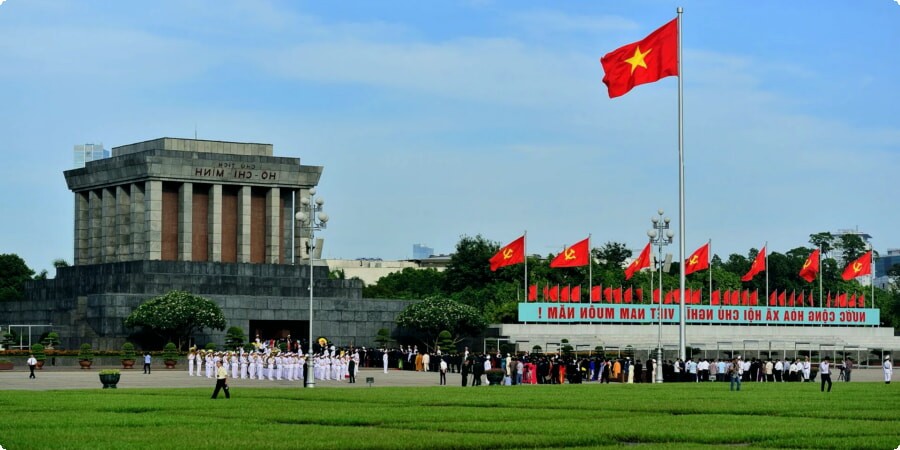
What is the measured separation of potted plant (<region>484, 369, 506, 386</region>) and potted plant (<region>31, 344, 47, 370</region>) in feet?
78.5

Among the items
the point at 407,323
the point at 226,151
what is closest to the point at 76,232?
the point at 226,151

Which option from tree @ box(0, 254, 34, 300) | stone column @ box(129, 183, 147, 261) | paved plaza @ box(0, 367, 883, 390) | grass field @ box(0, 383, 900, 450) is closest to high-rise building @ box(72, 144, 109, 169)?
tree @ box(0, 254, 34, 300)

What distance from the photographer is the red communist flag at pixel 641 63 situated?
53.3 m

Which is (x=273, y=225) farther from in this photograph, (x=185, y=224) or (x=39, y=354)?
(x=39, y=354)

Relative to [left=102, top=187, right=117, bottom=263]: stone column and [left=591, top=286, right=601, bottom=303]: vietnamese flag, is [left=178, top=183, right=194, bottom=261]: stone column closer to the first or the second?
[left=102, top=187, right=117, bottom=263]: stone column

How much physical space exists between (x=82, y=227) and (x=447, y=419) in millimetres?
67443

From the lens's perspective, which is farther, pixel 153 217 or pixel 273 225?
pixel 273 225

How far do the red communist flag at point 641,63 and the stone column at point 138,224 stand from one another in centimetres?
4331

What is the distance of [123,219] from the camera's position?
91.9 metres

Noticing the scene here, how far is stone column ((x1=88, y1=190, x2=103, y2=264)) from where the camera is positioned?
312 feet

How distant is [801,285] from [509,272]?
37087 mm

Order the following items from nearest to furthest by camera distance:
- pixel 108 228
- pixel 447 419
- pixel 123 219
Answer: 1. pixel 447 419
2. pixel 123 219
3. pixel 108 228

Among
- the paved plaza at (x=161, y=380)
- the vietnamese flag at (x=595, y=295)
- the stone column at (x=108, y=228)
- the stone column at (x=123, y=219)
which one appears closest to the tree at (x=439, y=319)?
the vietnamese flag at (x=595, y=295)

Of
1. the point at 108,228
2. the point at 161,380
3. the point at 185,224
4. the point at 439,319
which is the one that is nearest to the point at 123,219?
the point at 108,228
